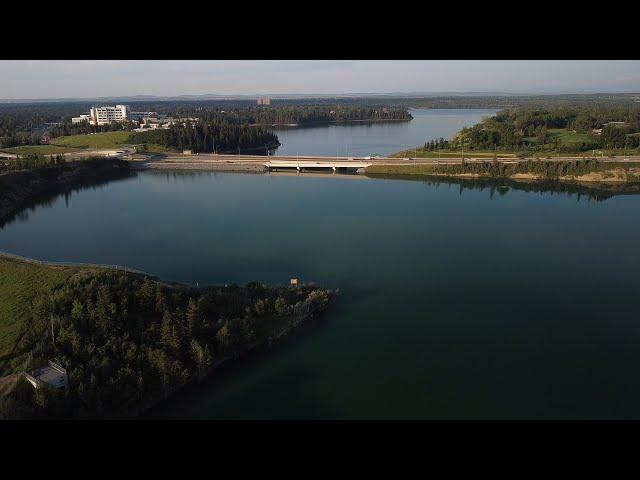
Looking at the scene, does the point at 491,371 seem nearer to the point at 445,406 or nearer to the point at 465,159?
the point at 445,406

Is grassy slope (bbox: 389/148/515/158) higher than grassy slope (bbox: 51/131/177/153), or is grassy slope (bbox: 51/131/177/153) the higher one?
grassy slope (bbox: 51/131/177/153)

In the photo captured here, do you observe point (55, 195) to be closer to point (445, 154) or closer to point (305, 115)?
point (445, 154)

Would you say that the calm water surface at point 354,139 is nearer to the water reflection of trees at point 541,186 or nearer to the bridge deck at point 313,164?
the bridge deck at point 313,164

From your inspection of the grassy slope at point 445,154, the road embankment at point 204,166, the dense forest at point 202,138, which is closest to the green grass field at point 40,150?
the dense forest at point 202,138

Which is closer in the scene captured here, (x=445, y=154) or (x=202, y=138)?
(x=445, y=154)

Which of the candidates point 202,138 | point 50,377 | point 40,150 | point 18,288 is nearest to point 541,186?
point 18,288

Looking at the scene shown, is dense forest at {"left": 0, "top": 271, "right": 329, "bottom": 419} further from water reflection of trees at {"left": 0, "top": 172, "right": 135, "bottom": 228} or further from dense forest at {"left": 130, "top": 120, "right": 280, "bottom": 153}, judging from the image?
dense forest at {"left": 130, "top": 120, "right": 280, "bottom": 153}

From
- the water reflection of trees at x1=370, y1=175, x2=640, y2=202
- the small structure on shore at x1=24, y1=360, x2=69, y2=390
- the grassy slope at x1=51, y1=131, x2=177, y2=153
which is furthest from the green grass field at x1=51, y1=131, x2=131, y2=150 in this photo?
the small structure on shore at x1=24, y1=360, x2=69, y2=390
